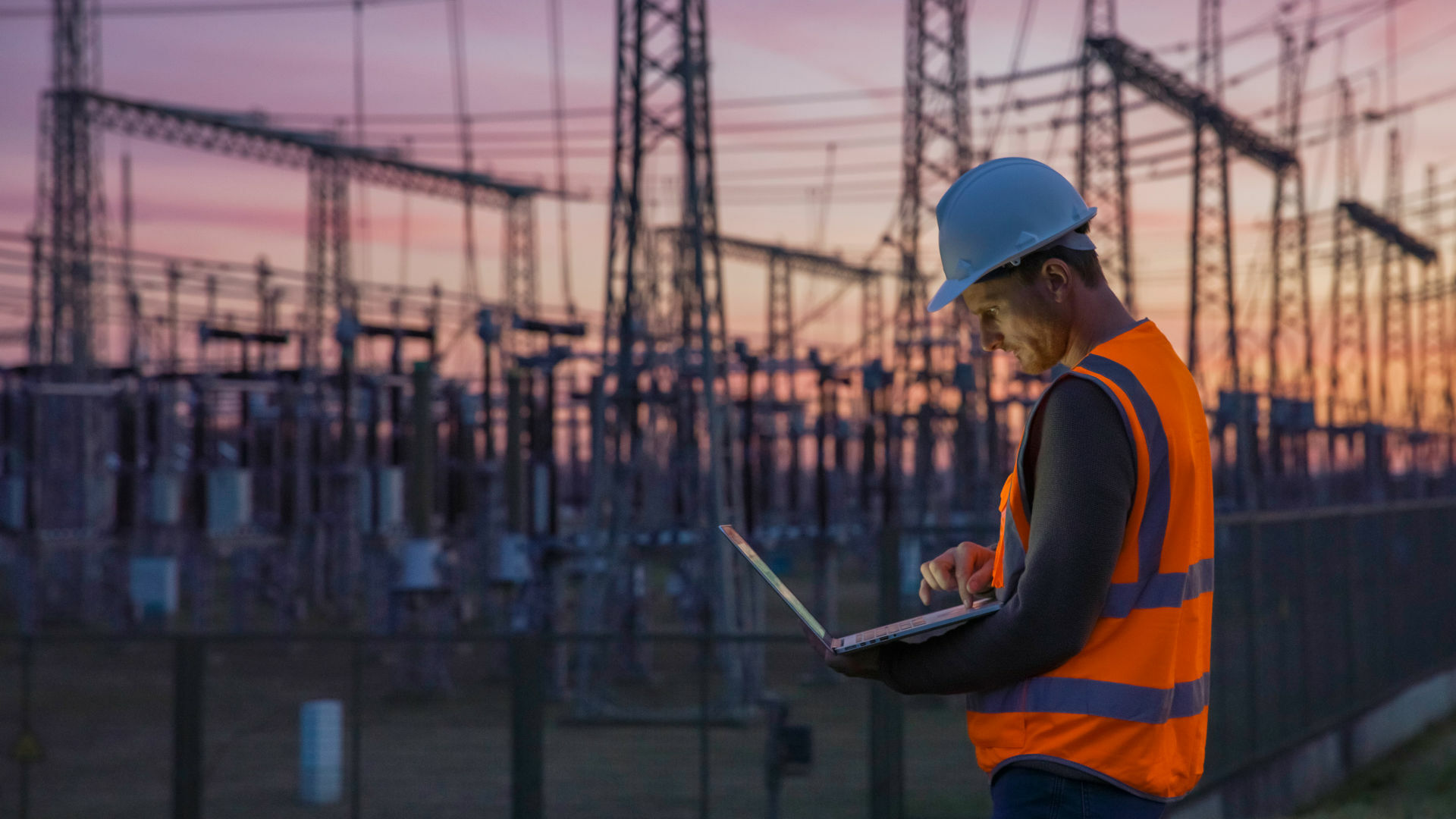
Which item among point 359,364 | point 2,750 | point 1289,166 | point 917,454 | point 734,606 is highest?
point 1289,166

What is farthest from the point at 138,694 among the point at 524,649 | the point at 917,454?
the point at 917,454

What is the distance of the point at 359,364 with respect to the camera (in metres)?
25.1

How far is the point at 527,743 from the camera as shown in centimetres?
782

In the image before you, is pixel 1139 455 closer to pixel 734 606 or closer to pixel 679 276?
pixel 734 606

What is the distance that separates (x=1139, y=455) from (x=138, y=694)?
1628cm

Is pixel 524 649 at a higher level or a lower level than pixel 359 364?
lower

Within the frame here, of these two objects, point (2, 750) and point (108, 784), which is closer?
point (108, 784)

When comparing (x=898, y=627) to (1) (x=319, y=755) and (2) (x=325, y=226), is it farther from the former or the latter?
(2) (x=325, y=226)

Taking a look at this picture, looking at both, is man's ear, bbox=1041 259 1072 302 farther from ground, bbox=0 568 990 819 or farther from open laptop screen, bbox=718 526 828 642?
ground, bbox=0 568 990 819

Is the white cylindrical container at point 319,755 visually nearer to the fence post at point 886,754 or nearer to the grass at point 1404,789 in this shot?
the fence post at point 886,754

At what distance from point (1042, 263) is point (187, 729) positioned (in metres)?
7.11

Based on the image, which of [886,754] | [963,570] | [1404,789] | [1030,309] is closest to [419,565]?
[886,754]

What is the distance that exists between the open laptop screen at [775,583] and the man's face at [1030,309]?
448 mm

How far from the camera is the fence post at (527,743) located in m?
7.78
